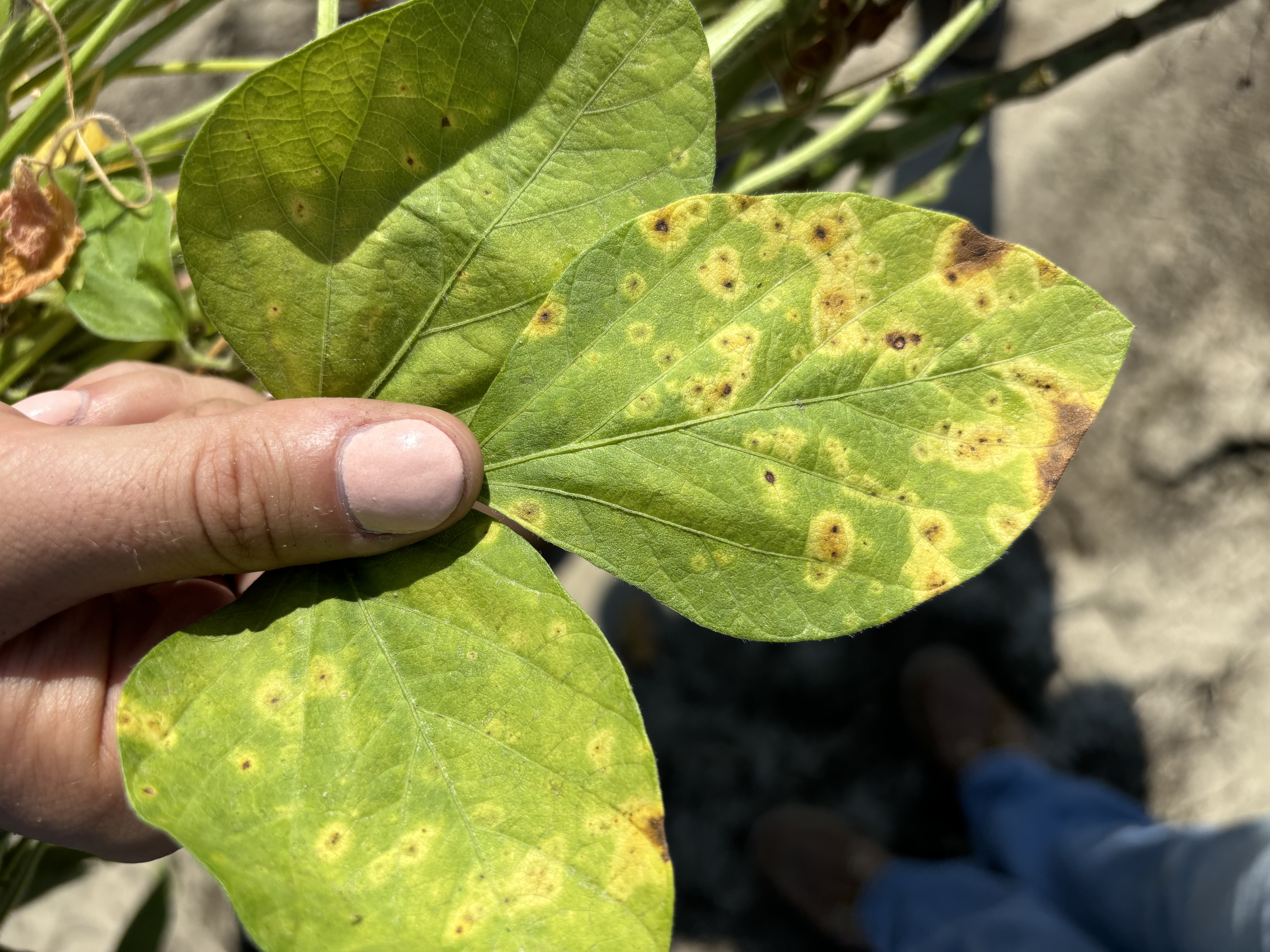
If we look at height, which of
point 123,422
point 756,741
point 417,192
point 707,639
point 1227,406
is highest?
point 417,192

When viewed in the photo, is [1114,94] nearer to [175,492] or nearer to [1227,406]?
[1227,406]

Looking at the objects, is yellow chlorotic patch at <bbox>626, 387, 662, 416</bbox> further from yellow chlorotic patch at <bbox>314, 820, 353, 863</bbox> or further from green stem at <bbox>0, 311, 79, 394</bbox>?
green stem at <bbox>0, 311, 79, 394</bbox>

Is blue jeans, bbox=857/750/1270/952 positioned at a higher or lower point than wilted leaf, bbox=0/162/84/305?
lower

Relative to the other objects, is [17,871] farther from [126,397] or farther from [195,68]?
[195,68]

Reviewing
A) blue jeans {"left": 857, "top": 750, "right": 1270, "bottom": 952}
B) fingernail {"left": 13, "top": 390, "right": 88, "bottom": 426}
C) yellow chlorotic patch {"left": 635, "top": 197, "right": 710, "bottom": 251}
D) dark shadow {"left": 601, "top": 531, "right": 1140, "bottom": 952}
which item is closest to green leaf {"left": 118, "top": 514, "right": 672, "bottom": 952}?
yellow chlorotic patch {"left": 635, "top": 197, "right": 710, "bottom": 251}

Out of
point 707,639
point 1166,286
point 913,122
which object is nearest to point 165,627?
point 913,122

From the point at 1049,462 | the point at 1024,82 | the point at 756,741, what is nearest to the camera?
the point at 1049,462

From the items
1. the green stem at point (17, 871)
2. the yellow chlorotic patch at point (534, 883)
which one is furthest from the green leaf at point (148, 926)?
the yellow chlorotic patch at point (534, 883)
